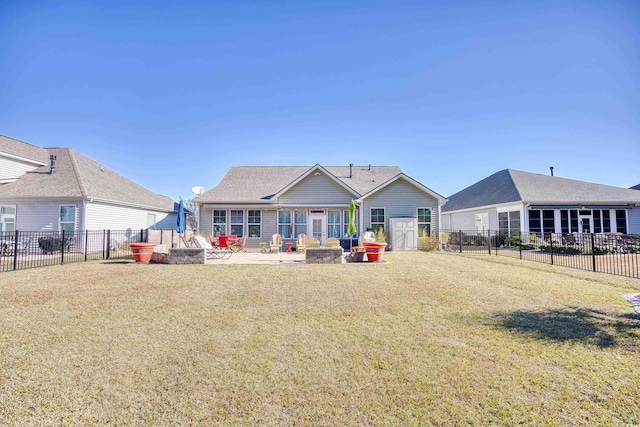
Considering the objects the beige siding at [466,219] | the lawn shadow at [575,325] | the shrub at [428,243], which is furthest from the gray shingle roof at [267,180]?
the lawn shadow at [575,325]

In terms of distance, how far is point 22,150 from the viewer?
19.8 m

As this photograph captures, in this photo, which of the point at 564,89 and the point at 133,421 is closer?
the point at 133,421

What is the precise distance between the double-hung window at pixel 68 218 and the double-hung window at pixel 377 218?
1896 centimetres

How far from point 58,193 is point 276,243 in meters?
13.5

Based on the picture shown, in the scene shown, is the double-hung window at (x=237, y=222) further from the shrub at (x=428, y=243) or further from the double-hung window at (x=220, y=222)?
the shrub at (x=428, y=243)

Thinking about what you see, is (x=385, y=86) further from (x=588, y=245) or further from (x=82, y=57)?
(x=82, y=57)

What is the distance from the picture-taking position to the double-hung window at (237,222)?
19.7 meters

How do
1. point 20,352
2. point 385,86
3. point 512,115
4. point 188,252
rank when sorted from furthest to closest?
1. point 512,115
2. point 385,86
3. point 188,252
4. point 20,352

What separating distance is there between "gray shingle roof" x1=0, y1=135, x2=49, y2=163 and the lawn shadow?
27988 mm

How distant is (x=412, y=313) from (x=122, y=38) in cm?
1809

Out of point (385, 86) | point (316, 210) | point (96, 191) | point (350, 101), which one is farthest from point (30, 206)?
point (385, 86)

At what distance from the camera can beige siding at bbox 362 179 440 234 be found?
19.7m

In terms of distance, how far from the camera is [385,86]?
17391mm

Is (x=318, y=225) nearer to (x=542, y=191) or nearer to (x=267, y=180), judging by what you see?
(x=267, y=180)
